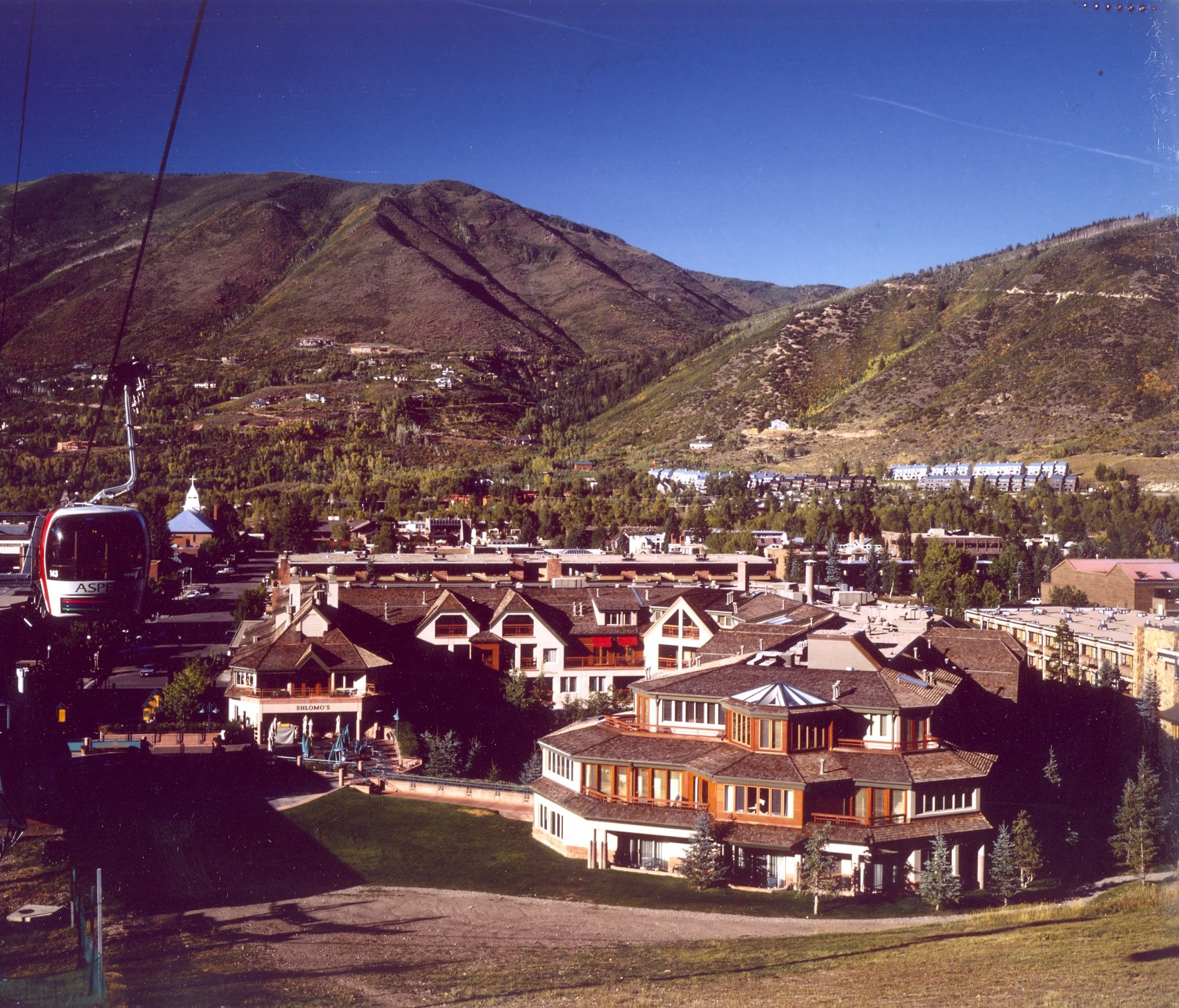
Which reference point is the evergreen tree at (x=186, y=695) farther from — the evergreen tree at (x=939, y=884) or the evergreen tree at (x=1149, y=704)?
the evergreen tree at (x=1149, y=704)

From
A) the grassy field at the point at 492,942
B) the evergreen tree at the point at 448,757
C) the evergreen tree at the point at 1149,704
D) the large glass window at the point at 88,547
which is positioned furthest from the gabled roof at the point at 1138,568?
the large glass window at the point at 88,547

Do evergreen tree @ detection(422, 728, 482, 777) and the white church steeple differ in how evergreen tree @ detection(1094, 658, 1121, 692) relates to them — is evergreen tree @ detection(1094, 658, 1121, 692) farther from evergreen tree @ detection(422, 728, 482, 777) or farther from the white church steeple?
the white church steeple

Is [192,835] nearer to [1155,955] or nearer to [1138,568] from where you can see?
[1155,955]

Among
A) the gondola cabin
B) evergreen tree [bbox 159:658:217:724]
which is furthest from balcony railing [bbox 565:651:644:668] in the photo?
the gondola cabin

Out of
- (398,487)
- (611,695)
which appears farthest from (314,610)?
(398,487)

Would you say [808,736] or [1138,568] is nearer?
[808,736]

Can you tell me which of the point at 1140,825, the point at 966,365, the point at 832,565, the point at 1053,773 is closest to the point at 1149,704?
the point at 1053,773

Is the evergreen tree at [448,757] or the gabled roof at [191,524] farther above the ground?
the gabled roof at [191,524]
